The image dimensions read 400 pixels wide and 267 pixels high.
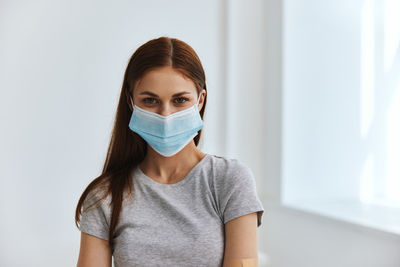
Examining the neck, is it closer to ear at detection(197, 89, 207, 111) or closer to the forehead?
ear at detection(197, 89, 207, 111)

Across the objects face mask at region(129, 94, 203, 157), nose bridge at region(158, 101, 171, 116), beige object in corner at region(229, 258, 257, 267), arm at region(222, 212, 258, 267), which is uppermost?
nose bridge at region(158, 101, 171, 116)

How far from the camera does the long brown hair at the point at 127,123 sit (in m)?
1.20

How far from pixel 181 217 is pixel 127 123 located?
373 mm

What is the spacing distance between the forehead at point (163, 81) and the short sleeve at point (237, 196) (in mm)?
301

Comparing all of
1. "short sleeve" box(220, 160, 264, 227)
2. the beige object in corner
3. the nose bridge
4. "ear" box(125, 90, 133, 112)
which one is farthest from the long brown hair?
the beige object in corner

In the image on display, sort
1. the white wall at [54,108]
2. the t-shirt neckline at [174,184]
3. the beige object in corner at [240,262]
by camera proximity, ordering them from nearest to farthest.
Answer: the beige object in corner at [240,262]
the t-shirt neckline at [174,184]
the white wall at [54,108]

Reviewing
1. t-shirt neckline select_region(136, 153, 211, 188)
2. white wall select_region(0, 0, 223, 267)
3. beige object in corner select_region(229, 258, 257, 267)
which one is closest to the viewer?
beige object in corner select_region(229, 258, 257, 267)

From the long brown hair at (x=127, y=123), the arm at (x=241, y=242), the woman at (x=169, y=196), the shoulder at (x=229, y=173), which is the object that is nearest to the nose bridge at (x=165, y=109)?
the woman at (x=169, y=196)

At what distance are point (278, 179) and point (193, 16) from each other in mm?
1168

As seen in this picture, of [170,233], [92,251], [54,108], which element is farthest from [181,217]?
[54,108]

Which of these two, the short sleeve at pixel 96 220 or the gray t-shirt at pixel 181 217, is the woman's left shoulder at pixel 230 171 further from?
the short sleeve at pixel 96 220

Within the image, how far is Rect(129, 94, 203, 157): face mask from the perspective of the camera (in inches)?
48.1

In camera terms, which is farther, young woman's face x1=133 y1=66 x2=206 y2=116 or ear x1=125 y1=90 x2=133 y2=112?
ear x1=125 y1=90 x2=133 y2=112

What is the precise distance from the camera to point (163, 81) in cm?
118
